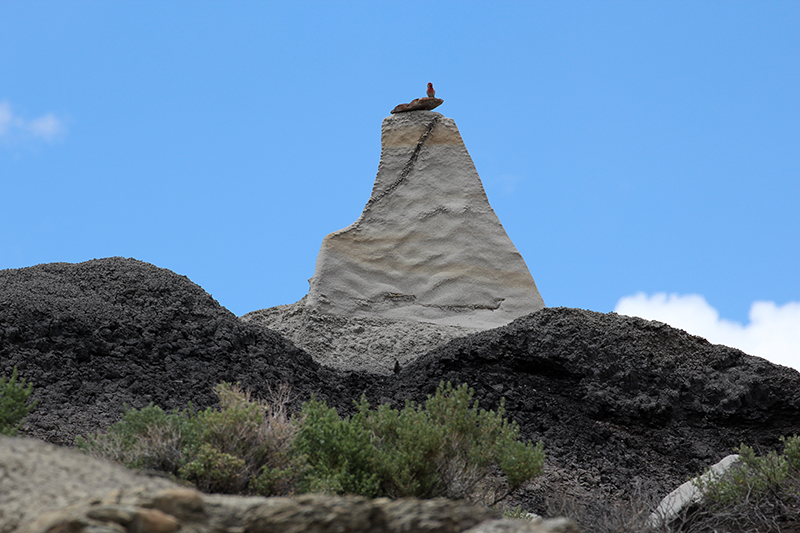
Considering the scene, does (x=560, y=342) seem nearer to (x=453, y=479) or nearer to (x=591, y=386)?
(x=591, y=386)

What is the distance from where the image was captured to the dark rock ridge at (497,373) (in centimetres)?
929

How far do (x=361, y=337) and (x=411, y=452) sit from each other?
28.1 feet

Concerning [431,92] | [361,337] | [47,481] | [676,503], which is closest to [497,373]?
[361,337]

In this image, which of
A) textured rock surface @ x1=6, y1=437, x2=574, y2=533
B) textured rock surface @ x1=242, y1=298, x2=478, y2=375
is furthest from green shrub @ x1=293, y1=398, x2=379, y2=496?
textured rock surface @ x1=242, y1=298, x2=478, y2=375

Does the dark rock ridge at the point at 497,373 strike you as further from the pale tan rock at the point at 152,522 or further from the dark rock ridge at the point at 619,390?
the pale tan rock at the point at 152,522

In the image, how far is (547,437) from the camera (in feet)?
31.5

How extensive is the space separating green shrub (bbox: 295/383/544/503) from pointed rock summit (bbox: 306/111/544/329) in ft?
27.8

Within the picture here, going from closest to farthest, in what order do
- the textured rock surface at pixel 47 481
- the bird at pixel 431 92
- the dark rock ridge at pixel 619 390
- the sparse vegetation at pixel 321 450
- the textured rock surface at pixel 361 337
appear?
the textured rock surface at pixel 47 481 → the sparse vegetation at pixel 321 450 → the dark rock ridge at pixel 619 390 → the textured rock surface at pixel 361 337 → the bird at pixel 431 92

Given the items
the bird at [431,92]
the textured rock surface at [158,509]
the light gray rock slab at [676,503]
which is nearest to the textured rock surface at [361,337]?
the bird at [431,92]

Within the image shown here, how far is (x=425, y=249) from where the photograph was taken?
15.6m

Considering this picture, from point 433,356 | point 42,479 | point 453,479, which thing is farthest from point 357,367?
point 42,479

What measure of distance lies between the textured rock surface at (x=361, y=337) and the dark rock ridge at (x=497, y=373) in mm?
1680

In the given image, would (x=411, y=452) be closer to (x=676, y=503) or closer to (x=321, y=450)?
(x=321, y=450)

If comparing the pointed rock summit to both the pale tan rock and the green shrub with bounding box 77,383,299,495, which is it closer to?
the green shrub with bounding box 77,383,299,495
